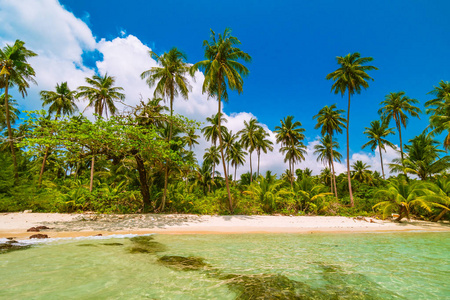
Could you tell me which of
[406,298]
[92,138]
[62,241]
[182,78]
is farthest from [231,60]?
[406,298]

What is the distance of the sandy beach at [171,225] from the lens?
909 cm

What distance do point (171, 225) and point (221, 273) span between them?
7213 millimetres

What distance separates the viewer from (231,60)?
53.4 ft

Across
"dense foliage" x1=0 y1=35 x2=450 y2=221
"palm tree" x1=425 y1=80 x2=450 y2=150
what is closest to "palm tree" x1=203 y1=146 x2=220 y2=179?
"dense foliage" x1=0 y1=35 x2=450 y2=221

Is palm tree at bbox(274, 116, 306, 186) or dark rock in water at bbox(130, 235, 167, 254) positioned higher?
palm tree at bbox(274, 116, 306, 186)

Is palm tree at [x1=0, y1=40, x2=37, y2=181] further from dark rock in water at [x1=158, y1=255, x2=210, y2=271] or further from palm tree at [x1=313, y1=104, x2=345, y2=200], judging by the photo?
palm tree at [x1=313, y1=104, x2=345, y2=200]

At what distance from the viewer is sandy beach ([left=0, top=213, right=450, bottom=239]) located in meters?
9.09

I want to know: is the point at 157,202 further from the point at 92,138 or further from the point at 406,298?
the point at 406,298

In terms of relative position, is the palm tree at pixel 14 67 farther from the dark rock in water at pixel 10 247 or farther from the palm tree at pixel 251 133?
the palm tree at pixel 251 133

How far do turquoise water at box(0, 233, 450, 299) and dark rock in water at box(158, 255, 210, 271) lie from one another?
24 millimetres

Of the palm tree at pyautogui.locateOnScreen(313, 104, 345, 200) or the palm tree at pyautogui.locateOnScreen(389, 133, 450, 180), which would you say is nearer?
the palm tree at pyautogui.locateOnScreen(389, 133, 450, 180)

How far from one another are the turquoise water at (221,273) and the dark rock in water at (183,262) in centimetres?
2

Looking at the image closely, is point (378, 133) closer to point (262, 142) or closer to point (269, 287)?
point (262, 142)

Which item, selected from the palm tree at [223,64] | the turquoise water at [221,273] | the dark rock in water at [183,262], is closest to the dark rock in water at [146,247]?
the turquoise water at [221,273]
